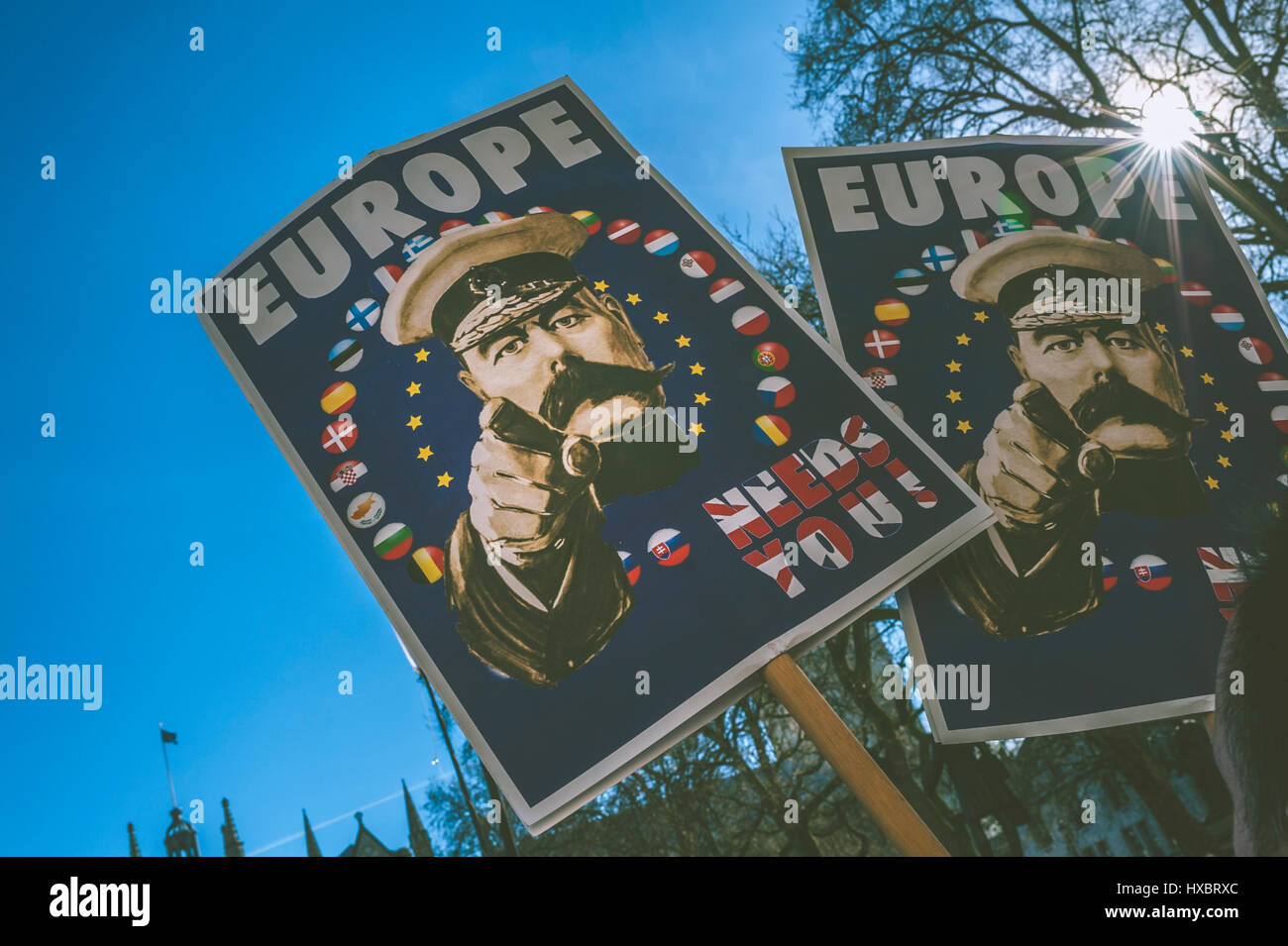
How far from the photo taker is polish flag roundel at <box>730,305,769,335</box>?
6.46m

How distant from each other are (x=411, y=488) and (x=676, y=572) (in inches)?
73.5

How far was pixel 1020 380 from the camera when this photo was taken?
22.0ft

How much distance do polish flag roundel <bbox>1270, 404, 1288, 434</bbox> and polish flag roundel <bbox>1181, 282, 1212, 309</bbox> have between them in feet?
3.20

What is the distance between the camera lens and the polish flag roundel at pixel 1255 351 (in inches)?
278

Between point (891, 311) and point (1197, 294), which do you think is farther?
point (1197, 294)

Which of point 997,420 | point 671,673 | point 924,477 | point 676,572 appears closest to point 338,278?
point 676,572

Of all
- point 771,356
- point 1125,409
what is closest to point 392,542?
point 771,356

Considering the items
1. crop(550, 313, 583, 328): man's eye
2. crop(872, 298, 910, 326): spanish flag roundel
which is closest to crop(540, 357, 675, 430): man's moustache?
crop(550, 313, 583, 328): man's eye

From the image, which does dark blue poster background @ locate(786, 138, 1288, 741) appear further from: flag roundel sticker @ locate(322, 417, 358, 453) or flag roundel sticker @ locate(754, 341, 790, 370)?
flag roundel sticker @ locate(322, 417, 358, 453)

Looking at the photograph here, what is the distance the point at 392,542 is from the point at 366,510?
30 centimetres

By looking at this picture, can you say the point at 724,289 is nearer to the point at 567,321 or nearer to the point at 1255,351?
the point at 567,321

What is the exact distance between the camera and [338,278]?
693cm
